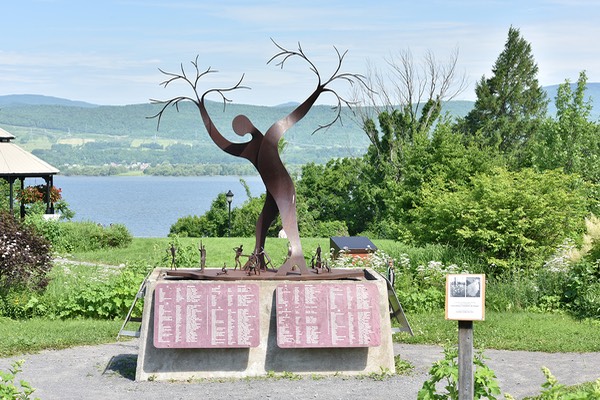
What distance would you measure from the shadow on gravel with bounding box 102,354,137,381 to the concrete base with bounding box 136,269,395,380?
34 centimetres

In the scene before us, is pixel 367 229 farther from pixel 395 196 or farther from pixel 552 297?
pixel 552 297

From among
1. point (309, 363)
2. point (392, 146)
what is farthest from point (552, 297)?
point (392, 146)

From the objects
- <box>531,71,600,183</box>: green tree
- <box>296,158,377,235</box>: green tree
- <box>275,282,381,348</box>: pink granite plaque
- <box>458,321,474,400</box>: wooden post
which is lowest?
<box>296,158,377,235</box>: green tree

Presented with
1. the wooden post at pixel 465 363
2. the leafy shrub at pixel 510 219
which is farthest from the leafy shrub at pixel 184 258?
the wooden post at pixel 465 363

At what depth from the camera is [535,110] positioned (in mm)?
55219

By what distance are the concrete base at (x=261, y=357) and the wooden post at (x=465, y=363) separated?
3.44m

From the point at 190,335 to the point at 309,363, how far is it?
4.66 feet

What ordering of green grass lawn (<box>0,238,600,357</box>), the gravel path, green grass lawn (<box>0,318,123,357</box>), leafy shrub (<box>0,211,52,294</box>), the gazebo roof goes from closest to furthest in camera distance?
the gravel path < green grass lawn (<box>0,318,123,357</box>) < green grass lawn (<box>0,238,600,357</box>) < leafy shrub (<box>0,211,52,294</box>) < the gazebo roof

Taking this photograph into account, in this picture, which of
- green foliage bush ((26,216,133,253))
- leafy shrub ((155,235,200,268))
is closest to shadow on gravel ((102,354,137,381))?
leafy shrub ((155,235,200,268))

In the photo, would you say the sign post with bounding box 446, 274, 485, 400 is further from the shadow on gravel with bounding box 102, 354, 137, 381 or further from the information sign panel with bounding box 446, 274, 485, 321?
the shadow on gravel with bounding box 102, 354, 137, 381

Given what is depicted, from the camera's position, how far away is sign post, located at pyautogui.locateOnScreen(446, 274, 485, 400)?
6.68 meters

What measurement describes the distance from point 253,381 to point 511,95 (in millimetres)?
47617

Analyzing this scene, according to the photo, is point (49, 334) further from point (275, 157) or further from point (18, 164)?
point (18, 164)

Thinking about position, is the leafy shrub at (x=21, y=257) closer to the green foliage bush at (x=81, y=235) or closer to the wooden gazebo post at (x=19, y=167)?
the green foliage bush at (x=81, y=235)
